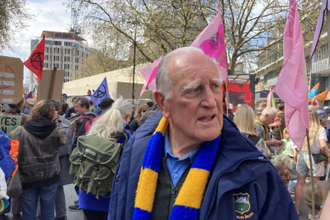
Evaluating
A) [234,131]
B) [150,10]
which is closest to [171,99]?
[234,131]

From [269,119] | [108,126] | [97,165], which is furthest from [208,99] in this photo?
[269,119]

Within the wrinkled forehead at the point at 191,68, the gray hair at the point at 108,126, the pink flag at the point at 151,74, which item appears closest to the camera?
the wrinkled forehead at the point at 191,68

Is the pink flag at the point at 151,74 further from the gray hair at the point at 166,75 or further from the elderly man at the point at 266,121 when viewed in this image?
the gray hair at the point at 166,75

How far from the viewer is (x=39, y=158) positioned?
3.76 metres

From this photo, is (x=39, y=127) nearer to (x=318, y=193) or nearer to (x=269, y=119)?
(x=318, y=193)


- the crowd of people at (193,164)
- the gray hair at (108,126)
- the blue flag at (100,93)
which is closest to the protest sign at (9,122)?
the gray hair at (108,126)

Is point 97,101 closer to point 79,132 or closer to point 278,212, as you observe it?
point 79,132

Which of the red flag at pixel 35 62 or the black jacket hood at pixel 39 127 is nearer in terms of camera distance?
the black jacket hood at pixel 39 127

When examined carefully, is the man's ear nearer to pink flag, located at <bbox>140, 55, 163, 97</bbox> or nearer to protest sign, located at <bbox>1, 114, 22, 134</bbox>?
protest sign, located at <bbox>1, 114, 22, 134</bbox>

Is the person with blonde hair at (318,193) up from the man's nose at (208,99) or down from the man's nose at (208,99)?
down

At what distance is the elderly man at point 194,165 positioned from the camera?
1.34 m

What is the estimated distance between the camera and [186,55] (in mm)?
1562

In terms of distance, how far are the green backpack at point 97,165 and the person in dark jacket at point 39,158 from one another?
707 millimetres

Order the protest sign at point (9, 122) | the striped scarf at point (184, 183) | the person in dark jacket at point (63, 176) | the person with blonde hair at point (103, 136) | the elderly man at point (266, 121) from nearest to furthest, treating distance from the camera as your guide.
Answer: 1. the striped scarf at point (184, 183)
2. the person with blonde hair at point (103, 136)
3. the person in dark jacket at point (63, 176)
4. the protest sign at point (9, 122)
5. the elderly man at point (266, 121)
